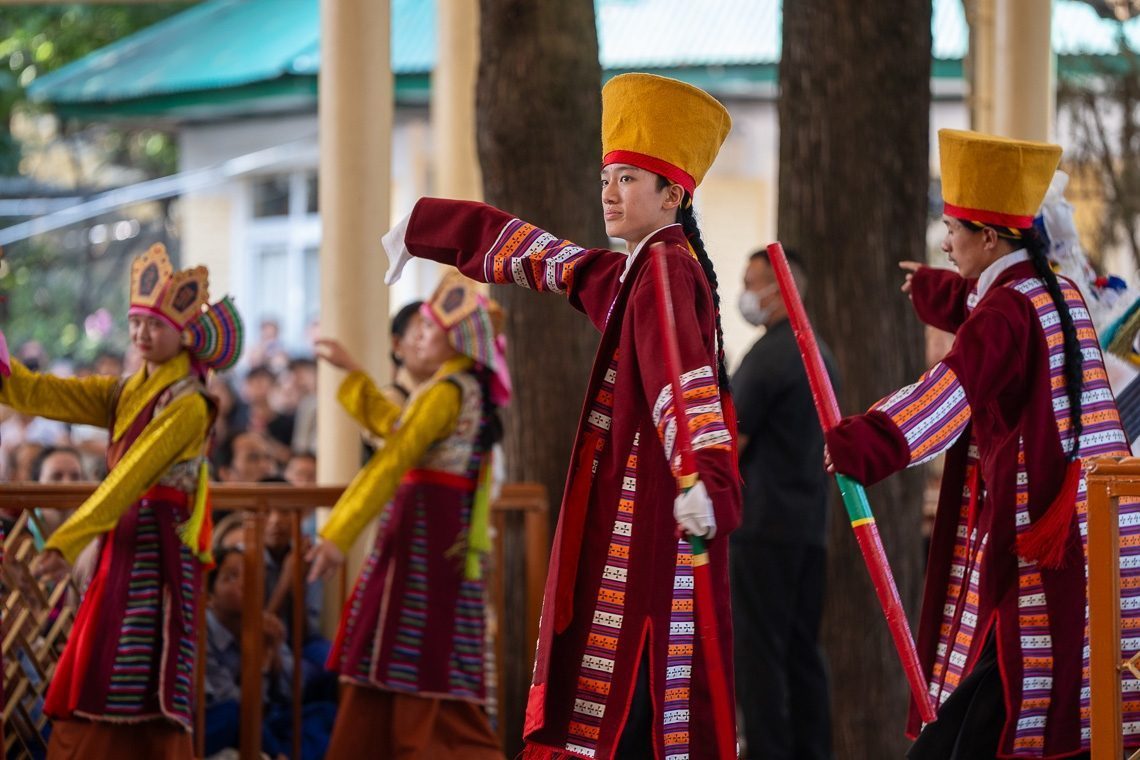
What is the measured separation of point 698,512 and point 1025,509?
49.5 inches

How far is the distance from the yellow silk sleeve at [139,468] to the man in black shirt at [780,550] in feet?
6.95

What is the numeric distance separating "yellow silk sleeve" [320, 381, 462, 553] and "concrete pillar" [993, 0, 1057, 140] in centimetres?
616

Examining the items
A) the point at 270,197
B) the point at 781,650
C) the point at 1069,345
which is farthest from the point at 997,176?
the point at 270,197

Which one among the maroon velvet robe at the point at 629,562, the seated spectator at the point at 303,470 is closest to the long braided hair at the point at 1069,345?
the maroon velvet robe at the point at 629,562

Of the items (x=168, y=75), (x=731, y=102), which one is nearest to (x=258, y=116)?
(x=168, y=75)

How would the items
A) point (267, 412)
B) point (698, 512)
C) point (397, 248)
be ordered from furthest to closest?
point (267, 412)
point (397, 248)
point (698, 512)

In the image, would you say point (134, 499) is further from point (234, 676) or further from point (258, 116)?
point (258, 116)

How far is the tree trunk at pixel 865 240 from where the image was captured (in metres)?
6.63

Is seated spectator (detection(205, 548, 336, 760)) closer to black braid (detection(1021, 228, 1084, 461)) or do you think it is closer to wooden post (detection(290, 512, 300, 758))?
wooden post (detection(290, 512, 300, 758))

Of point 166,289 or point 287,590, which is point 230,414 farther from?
point 166,289

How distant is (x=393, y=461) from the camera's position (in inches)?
243

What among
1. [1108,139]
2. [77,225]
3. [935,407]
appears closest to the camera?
[935,407]

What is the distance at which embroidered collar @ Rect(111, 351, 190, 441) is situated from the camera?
5551 mm

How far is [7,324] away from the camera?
72.1 ft
